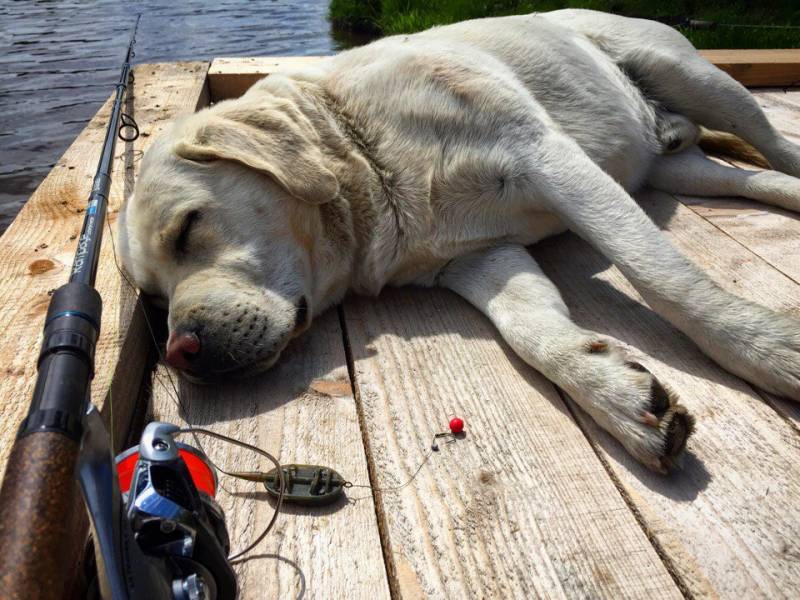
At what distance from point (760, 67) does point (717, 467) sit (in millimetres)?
4478

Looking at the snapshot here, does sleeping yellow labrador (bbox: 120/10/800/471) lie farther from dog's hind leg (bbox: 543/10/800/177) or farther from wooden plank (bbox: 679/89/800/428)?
dog's hind leg (bbox: 543/10/800/177)

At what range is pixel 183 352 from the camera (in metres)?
2.19

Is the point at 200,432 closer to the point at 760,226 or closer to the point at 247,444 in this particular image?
the point at 247,444

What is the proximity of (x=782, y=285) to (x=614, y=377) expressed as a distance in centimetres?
109

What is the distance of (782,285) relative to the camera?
2574 millimetres

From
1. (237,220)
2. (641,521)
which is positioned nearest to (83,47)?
(237,220)

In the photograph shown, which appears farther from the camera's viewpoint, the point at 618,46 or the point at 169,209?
the point at 618,46

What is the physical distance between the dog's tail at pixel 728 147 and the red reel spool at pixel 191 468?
3.63 metres

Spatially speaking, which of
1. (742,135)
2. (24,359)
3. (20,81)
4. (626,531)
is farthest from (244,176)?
(20,81)

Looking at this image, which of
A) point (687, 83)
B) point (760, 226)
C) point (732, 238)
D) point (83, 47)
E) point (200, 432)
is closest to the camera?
point (200, 432)

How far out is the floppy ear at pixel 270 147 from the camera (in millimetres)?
2553

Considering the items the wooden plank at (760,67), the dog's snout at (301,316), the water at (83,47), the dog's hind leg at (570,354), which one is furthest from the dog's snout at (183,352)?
the wooden plank at (760,67)

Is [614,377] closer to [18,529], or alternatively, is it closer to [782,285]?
[782,285]

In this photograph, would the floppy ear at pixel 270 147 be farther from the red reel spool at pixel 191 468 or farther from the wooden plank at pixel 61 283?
the red reel spool at pixel 191 468
